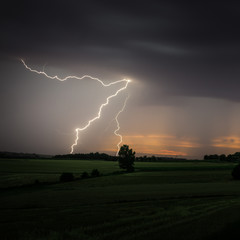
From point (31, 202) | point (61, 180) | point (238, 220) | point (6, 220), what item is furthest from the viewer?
point (61, 180)

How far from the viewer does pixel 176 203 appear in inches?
1006

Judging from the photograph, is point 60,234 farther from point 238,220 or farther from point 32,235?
point 238,220

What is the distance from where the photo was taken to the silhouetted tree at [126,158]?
8825 cm

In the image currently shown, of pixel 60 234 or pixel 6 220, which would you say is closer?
pixel 60 234

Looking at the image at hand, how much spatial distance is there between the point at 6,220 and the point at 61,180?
3544 cm

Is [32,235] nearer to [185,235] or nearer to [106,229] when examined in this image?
[106,229]

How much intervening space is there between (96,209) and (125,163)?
6646cm

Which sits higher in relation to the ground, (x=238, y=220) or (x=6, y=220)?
(x=238, y=220)

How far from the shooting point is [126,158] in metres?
89.8

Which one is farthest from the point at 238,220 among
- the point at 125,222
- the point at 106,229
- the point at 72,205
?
the point at 72,205

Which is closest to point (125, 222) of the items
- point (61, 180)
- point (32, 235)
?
point (32, 235)

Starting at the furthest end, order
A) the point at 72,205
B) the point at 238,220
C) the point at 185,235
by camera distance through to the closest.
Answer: the point at 72,205, the point at 238,220, the point at 185,235

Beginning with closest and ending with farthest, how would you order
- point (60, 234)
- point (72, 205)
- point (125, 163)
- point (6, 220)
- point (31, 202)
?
point (60, 234) → point (6, 220) → point (72, 205) → point (31, 202) → point (125, 163)

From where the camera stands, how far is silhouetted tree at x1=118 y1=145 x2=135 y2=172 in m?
88.2
